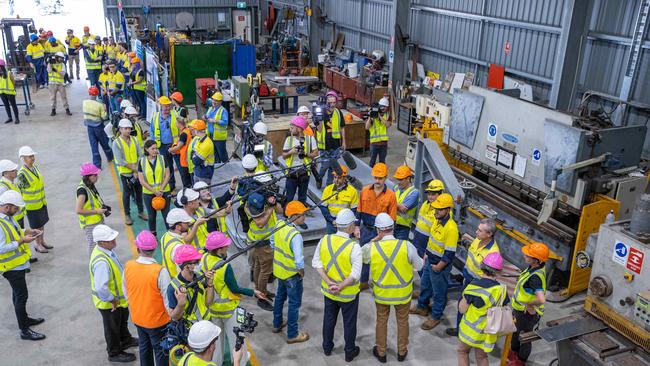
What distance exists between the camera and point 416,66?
15.9 meters

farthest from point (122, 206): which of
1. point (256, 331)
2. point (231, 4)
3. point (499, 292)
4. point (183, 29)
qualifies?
point (231, 4)

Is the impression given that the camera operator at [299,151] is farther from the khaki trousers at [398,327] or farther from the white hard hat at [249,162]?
the khaki trousers at [398,327]

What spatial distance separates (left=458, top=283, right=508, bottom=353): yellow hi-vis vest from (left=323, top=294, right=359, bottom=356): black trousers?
1232 millimetres

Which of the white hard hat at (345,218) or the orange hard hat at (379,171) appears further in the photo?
the orange hard hat at (379,171)

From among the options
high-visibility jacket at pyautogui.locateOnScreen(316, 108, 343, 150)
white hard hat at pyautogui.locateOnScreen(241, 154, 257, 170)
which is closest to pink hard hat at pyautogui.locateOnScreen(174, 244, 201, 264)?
white hard hat at pyautogui.locateOnScreen(241, 154, 257, 170)

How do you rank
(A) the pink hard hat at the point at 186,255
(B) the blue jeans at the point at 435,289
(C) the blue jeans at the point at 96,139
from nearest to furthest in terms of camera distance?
(A) the pink hard hat at the point at 186,255 → (B) the blue jeans at the point at 435,289 → (C) the blue jeans at the point at 96,139

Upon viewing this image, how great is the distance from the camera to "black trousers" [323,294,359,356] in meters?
5.90

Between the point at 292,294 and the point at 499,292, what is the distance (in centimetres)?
238

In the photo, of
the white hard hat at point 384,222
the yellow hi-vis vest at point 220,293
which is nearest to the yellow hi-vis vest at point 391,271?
the white hard hat at point 384,222

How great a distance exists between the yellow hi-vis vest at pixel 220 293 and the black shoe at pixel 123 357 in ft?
4.85

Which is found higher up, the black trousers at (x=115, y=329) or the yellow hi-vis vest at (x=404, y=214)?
the yellow hi-vis vest at (x=404, y=214)

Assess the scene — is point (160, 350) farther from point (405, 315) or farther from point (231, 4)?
point (231, 4)

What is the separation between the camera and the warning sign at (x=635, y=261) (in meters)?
4.42

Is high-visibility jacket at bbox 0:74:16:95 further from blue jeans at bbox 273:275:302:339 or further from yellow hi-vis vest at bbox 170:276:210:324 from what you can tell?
yellow hi-vis vest at bbox 170:276:210:324
